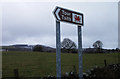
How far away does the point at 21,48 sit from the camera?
48.2 metres

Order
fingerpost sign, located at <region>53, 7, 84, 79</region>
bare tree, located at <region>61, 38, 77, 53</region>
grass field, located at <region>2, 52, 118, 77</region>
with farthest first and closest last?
bare tree, located at <region>61, 38, 77, 53</region>
grass field, located at <region>2, 52, 118, 77</region>
fingerpost sign, located at <region>53, 7, 84, 79</region>

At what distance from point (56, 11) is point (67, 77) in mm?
4497

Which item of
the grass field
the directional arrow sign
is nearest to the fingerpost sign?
the directional arrow sign

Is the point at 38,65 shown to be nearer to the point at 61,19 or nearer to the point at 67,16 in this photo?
the point at 67,16

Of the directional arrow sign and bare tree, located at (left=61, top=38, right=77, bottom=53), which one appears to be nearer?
the directional arrow sign

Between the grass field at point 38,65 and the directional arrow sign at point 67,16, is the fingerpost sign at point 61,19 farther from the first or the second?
the grass field at point 38,65

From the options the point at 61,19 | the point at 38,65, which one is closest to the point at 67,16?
the point at 61,19

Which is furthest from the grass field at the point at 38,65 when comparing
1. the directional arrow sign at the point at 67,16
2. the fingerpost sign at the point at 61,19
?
the directional arrow sign at the point at 67,16

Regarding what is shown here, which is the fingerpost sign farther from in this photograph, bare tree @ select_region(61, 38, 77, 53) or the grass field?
bare tree @ select_region(61, 38, 77, 53)

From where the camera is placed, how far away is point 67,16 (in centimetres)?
536

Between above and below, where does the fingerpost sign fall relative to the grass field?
above

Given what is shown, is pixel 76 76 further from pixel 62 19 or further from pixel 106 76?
pixel 62 19

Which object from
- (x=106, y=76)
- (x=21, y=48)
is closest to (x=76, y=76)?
(x=106, y=76)

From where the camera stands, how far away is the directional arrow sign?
195 inches
